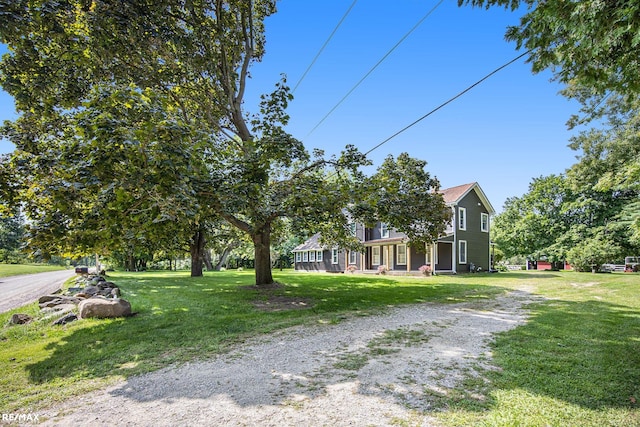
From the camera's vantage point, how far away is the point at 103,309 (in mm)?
7309

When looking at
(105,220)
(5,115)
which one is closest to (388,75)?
(105,220)

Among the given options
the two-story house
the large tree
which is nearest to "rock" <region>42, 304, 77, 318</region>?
the large tree

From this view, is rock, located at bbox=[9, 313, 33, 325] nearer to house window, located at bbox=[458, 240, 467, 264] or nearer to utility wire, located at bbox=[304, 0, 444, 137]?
utility wire, located at bbox=[304, 0, 444, 137]

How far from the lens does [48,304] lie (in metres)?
8.53

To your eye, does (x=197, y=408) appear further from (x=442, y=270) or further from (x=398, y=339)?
(x=442, y=270)

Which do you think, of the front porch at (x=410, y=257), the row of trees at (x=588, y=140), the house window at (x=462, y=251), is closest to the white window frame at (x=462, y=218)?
→ the house window at (x=462, y=251)

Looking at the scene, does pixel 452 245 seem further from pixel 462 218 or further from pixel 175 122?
pixel 175 122

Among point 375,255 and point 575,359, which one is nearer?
point 575,359

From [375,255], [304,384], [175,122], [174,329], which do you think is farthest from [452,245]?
[304,384]

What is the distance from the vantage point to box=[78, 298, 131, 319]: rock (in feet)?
23.7
